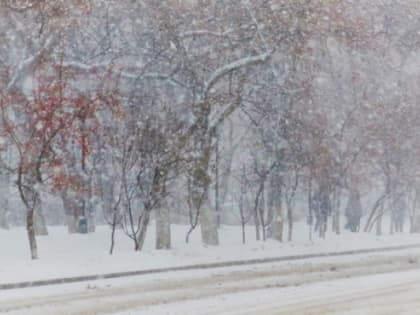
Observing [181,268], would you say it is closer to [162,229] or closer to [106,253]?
[106,253]

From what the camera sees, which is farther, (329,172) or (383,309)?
(329,172)

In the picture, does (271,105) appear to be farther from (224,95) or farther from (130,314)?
(130,314)

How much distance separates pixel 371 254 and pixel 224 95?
793cm

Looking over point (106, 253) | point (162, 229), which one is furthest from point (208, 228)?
point (106, 253)

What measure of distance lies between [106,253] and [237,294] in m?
7.79

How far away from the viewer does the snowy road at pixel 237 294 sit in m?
12.4

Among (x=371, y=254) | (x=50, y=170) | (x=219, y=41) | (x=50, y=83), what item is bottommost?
(x=371, y=254)

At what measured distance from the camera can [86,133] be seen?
74.0ft

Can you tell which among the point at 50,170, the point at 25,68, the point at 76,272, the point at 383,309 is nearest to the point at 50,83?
the point at 25,68

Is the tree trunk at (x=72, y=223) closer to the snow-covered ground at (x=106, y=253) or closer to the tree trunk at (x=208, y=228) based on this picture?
the snow-covered ground at (x=106, y=253)

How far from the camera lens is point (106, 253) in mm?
21375

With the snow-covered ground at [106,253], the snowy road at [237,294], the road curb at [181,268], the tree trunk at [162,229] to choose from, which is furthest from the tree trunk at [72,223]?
the snowy road at [237,294]

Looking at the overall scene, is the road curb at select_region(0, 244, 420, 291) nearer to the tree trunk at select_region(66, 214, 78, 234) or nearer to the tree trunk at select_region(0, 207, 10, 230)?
the tree trunk at select_region(66, 214, 78, 234)

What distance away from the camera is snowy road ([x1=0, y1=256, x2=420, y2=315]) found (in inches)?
490
